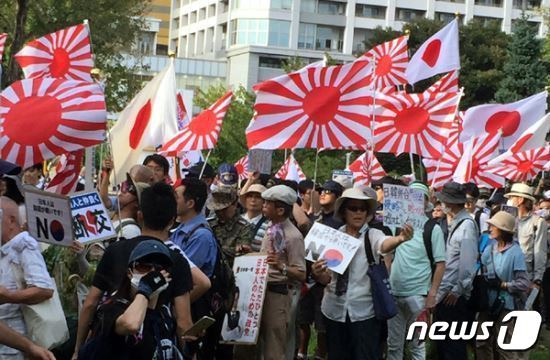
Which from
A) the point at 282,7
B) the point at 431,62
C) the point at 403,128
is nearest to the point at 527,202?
the point at 403,128

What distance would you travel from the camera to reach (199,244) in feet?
25.3

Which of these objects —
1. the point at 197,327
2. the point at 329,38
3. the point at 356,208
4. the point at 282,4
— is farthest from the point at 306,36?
the point at 197,327

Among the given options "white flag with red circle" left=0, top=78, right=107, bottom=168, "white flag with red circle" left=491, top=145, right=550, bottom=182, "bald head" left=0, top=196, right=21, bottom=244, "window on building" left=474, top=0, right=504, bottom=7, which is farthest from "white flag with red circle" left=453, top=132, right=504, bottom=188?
"window on building" left=474, top=0, right=504, bottom=7

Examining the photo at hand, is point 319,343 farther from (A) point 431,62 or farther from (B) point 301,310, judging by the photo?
(A) point 431,62

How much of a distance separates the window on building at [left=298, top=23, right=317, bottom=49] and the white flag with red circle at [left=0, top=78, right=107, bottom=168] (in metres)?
78.3

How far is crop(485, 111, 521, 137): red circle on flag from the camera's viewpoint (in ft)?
55.5

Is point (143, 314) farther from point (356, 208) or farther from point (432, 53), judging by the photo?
point (432, 53)

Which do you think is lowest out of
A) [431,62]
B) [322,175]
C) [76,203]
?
[322,175]

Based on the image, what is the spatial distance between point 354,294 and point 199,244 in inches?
66.0

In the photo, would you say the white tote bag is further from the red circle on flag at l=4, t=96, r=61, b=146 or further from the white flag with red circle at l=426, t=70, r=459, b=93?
the white flag with red circle at l=426, t=70, r=459, b=93

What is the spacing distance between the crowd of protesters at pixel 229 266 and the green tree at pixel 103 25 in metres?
18.9

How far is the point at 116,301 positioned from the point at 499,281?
240 inches

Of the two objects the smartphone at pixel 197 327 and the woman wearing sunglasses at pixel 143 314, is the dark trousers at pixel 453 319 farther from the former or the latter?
the woman wearing sunglasses at pixel 143 314

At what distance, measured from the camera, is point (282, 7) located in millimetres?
86125
